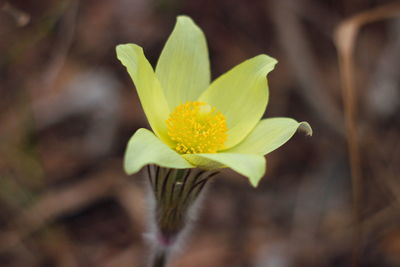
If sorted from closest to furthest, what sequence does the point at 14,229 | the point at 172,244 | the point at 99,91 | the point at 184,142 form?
the point at 184,142 → the point at 172,244 → the point at 14,229 → the point at 99,91

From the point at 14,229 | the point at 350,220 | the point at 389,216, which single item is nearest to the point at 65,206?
the point at 14,229

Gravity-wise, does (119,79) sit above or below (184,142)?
below

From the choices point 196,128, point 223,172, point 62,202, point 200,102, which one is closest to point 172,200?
point 196,128

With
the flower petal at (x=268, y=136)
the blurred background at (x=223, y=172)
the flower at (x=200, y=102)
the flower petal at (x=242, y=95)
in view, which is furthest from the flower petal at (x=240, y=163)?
the blurred background at (x=223, y=172)

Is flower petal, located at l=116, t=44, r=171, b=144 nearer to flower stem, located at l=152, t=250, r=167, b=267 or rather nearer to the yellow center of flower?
the yellow center of flower

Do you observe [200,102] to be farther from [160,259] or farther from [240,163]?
[160,259]

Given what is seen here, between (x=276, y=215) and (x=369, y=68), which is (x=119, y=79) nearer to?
(x=276, y=215)

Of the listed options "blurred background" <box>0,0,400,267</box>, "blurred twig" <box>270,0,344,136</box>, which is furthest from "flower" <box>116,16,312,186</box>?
"blurred twig" <box>270,0,344,136</box>

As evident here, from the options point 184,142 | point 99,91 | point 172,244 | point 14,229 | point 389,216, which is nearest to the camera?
point 184,142
